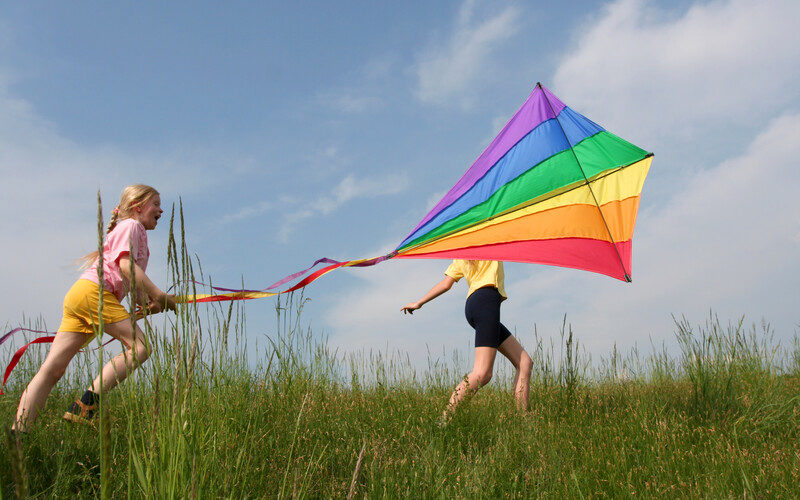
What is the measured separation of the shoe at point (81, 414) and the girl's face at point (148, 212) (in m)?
1.50

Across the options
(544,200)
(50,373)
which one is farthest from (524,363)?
(50,373)

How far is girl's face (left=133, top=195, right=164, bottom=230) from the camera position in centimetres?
449

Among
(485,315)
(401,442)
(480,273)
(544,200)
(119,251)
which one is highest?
(544,200)

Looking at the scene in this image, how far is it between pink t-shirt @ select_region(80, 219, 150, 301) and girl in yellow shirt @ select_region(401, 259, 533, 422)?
94.3 inches

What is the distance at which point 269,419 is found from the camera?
3.71 meters

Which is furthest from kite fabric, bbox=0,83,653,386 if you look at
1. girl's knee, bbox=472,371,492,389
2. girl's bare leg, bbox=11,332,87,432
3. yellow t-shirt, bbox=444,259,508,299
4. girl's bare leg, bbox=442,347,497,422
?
girl's knee, bbox=472,371,492,389

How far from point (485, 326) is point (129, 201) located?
10.5 feet

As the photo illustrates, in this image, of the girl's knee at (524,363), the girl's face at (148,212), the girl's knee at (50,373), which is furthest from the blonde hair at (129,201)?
the girl's knee at (524,363)

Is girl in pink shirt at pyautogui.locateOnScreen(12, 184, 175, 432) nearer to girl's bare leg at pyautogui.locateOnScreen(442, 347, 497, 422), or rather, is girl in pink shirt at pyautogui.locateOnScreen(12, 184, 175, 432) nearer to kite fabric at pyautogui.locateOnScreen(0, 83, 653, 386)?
kite fabric at pyautogui.locateOnScreen(0, 83, 653, 386)

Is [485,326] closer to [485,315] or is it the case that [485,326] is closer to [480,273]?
[485,315]

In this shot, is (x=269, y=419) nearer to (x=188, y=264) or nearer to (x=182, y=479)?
(x=182, y=479)

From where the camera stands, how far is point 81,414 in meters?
3.92

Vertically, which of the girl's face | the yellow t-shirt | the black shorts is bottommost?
the black shorts

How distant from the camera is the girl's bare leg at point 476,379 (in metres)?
4.14
